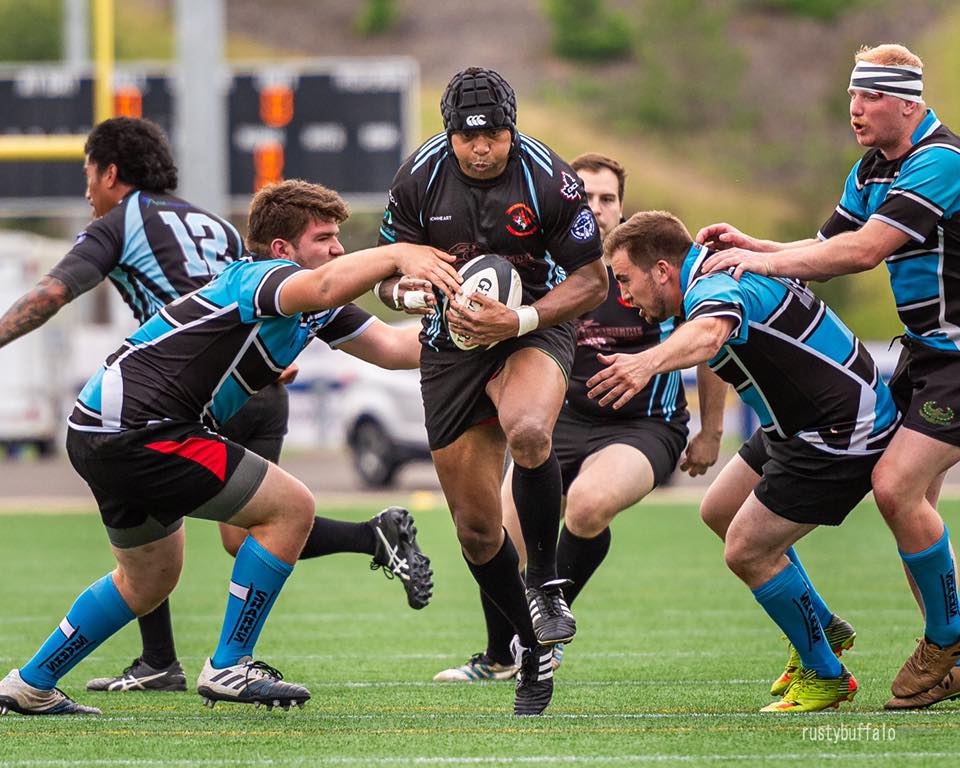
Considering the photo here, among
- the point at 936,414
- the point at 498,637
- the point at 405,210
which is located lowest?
the point at 498,637

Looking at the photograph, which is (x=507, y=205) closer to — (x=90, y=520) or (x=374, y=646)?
(x=374, y=646)

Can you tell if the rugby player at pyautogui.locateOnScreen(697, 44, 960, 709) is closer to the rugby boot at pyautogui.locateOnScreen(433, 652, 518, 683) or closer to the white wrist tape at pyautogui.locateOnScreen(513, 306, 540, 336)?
the white wrist tape at pyautogui.locateOnScreen(513, 306, 540, 336)

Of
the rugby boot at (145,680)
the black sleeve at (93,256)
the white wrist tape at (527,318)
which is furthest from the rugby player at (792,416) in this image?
the rugby boot at (145,680)

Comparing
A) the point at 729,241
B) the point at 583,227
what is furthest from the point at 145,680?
the point at 729,241

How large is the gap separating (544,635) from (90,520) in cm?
1031

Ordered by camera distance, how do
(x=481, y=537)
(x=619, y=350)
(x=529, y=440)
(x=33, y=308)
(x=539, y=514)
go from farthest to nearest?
(x=619, y=350) < (x=33, y=308) < (x=481, y=537) < (x=539, y=514) < (x=529, y=440)

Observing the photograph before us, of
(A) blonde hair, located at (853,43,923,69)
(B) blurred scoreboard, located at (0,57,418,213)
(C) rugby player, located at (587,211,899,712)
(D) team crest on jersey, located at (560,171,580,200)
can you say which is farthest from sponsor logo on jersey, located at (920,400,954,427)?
(B) blurred scoreboard, located at (0,57,418,213)

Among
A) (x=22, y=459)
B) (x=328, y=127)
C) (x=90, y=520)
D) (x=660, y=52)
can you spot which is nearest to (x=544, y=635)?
(x=90, y=520)

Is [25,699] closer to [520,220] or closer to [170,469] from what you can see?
[170,469]

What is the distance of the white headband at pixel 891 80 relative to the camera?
18.9ft

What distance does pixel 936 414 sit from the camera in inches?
224

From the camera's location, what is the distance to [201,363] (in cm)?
572

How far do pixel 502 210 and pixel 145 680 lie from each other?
260 cm

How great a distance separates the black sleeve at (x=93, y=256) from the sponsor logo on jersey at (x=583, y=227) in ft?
6.63
